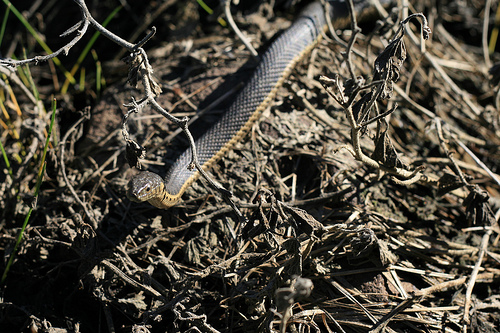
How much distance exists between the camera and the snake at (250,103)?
2910mm

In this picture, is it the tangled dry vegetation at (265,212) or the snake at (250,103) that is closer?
the tangled dry vegetation at (265,212)

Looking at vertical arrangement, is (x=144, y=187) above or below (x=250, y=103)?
below

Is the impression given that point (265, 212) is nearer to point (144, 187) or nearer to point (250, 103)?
point (144, 187)

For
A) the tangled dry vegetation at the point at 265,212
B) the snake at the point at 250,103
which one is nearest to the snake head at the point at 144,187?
the snake at the point at 250,103

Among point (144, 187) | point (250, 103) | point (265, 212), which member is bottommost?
point (265, 212)

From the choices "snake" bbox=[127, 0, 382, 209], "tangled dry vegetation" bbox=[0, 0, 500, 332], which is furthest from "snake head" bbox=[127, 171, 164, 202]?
"tangled dry vegetation" bbox=[0, 0, 500, 332]

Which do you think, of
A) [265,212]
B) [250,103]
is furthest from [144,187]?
[250,103]

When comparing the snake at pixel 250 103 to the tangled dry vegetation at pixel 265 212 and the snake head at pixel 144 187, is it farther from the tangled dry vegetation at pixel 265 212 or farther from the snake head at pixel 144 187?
the tangled dry vegetation at pixel 265 212

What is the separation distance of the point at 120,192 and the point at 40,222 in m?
0.65

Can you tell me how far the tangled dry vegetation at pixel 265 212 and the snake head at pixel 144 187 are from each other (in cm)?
23

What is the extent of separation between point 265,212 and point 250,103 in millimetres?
1091

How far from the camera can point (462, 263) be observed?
2.94m

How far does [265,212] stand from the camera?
270 cm

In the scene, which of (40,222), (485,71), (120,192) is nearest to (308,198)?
(120,192)
